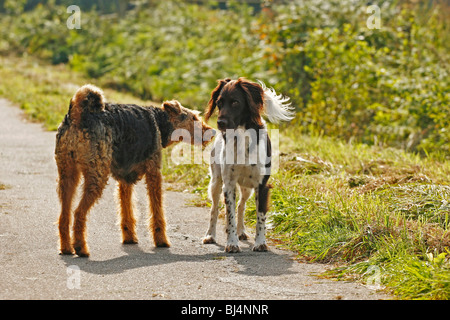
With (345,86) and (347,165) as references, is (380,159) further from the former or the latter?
(345,86)

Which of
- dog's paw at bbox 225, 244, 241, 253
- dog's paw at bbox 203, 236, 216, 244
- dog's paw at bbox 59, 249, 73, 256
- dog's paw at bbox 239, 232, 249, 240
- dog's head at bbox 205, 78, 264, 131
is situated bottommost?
dog's paw at bbox 239, 232, 249, 240

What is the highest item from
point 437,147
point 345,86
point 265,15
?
point 265,15

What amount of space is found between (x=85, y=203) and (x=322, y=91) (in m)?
8.13

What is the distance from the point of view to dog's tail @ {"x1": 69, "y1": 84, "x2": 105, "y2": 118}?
5387mm

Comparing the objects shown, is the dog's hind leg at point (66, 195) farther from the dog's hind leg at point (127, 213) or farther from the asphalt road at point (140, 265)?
the dog's hind leg at point (127, 213)

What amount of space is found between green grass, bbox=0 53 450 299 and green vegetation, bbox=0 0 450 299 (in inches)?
0.7

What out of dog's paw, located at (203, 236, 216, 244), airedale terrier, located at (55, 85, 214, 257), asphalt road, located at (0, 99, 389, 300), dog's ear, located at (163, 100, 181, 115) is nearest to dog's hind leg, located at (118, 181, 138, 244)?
airedale terrier, located at (55, 85, 214, 257)

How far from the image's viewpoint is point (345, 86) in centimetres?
1244

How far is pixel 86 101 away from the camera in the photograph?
17.8 ft

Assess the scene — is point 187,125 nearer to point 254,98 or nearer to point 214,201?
point 214,201

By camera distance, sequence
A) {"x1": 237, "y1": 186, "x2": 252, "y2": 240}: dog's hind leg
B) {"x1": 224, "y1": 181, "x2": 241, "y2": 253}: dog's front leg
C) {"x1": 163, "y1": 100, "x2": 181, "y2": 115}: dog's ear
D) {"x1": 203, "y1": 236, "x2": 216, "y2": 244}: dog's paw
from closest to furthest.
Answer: {"x1": 224, "y1": 181, "x2": 241, "y2": 253}: dog's front leg → {"x1": 203, "y1": 236, "x2": 216, "y2": 244}: dog's paw → {"x1": 237, "y1": 186, "x2": 252, "y2": 240}: dog's hind leg → {"x1": 163, "y1": 100, "x2": 181, "y2": 115}: dog's ear

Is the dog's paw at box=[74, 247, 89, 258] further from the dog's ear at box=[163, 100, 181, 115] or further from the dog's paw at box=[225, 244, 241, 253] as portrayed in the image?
the dog's ear at box=[163, 100, 181, 115]

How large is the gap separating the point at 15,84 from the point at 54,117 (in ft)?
18.7
